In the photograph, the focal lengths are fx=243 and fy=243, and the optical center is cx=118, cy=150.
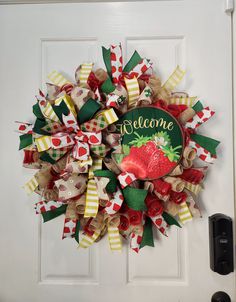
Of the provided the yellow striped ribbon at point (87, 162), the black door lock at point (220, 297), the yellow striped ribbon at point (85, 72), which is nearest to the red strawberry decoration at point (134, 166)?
the yellow striped ribbon at point (87, 162)

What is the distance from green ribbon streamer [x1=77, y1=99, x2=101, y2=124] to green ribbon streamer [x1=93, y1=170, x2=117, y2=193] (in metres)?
0.20

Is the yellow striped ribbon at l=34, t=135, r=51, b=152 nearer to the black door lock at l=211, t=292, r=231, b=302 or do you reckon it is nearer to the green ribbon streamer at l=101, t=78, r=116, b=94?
the green ribbon streamer at l=101, t=78, r=116, b=94

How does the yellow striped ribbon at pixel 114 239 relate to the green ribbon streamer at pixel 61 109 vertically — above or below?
below

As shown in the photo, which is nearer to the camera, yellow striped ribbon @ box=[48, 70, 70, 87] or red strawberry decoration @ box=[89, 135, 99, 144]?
red strawberry decoration @ box=[89, 135, 99, 144]

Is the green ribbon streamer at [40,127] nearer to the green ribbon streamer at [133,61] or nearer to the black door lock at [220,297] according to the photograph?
the green ribbon streamer at [133,61]

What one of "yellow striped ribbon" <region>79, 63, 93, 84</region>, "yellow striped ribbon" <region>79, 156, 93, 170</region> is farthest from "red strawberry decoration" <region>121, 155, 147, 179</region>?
"yellow striped ribbon" <region>79, 63, 93, 84</region>

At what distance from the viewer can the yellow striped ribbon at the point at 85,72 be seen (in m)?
0.89

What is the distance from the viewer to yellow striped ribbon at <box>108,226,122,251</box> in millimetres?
898

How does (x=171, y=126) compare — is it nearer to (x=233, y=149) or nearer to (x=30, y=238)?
(x=233, y=149)

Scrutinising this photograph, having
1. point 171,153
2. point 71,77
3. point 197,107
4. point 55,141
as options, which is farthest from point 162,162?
point 71,77

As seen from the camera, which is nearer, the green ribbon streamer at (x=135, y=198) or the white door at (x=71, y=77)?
the green ribbon streamer at (x=135, y=198)

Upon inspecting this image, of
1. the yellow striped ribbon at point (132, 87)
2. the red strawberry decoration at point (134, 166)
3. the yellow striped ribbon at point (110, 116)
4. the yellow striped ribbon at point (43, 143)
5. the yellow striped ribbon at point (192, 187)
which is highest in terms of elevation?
the yellow striped ribbon at point (132, 87)

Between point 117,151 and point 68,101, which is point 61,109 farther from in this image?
point 117,151

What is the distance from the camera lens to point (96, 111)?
86 centimetres
